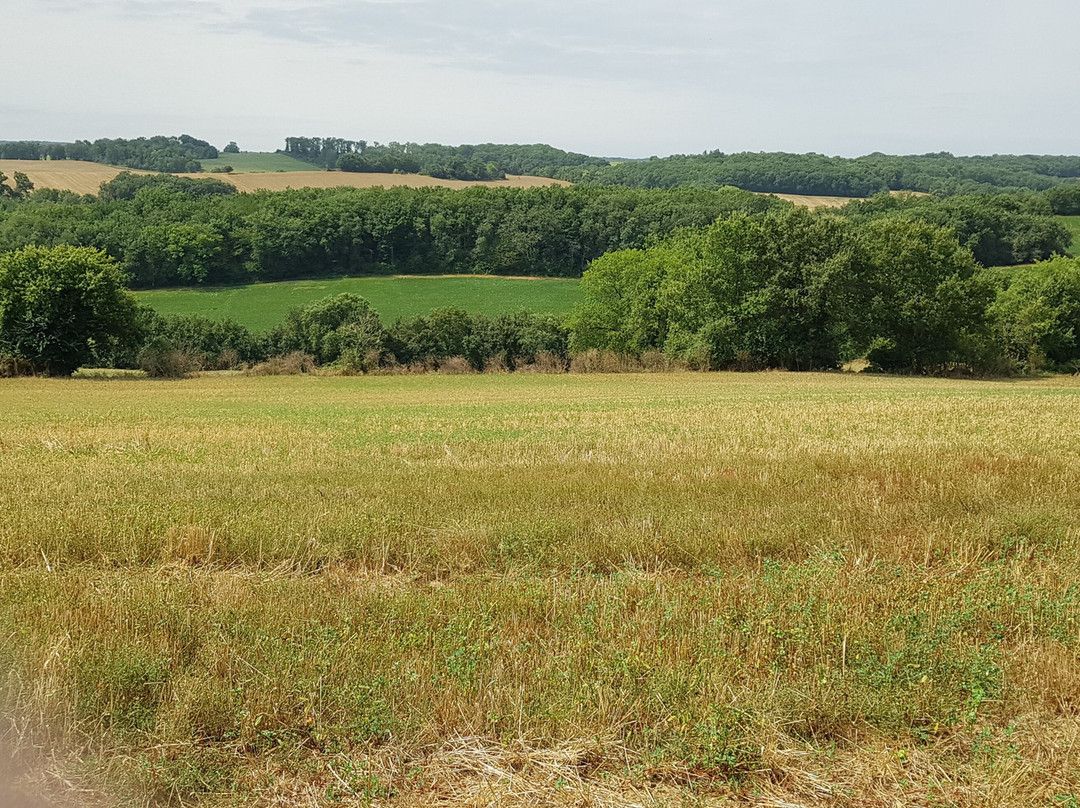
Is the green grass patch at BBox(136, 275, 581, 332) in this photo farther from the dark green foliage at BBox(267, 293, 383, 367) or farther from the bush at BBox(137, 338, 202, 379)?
Result: the bush at BBox(137, 338, 202, 379)

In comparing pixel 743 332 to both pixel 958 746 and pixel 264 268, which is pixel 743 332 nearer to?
pixel 958 746

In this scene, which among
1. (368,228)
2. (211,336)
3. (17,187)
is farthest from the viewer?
(17,187)

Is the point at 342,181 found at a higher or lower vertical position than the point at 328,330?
higher

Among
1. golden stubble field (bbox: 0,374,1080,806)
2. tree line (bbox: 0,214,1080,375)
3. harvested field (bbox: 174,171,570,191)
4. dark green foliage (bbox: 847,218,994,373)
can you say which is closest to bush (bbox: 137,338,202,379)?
tree line (bbox: 0,214,1080,375)

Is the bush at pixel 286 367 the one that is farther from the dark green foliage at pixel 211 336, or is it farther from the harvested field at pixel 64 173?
the harvested field at pixel 64 173

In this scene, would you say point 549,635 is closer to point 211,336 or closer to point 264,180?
point 211,336

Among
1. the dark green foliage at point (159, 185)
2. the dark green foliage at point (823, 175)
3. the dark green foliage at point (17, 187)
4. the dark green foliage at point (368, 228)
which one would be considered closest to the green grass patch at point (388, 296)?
the dark green foliage at point (368, 228)

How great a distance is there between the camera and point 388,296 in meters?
100

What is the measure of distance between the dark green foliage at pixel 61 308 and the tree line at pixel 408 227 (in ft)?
138

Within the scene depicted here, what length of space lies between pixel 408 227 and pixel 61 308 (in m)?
62.1

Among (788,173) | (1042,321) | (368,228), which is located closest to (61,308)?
(368,228)

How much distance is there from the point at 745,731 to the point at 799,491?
21.6 feet

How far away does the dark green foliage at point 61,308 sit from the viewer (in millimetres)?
57094

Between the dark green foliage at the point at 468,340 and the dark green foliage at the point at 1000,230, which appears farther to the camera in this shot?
the dark green foliage at the point at 1000,230
